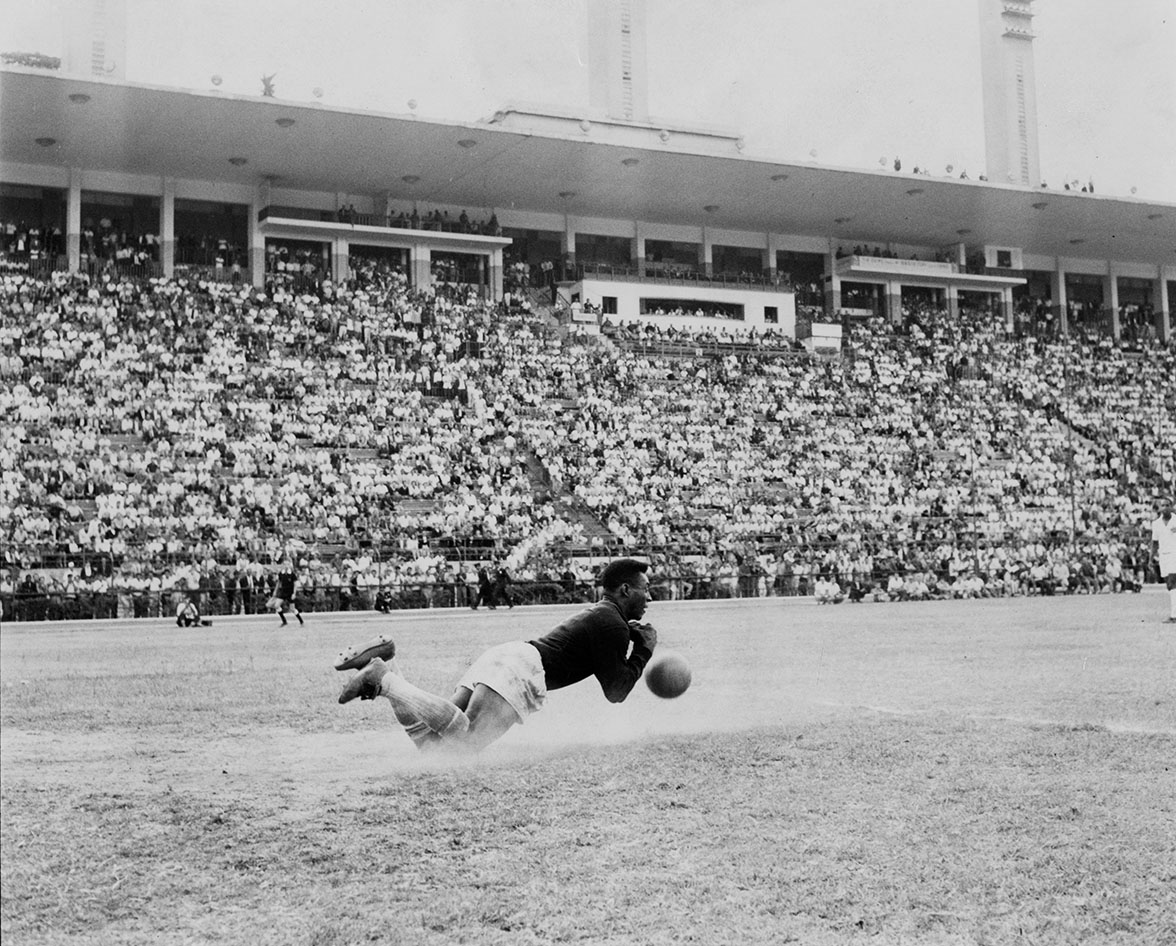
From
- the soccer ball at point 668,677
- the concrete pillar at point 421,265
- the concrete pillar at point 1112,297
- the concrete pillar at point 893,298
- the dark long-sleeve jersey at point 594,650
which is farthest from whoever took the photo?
the concrete pillar at point 1112,297

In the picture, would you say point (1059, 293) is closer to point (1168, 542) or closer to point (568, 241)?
point (568, 241)

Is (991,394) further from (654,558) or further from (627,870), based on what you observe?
(627,870)

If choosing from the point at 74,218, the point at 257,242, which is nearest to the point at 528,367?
the point at 257,242

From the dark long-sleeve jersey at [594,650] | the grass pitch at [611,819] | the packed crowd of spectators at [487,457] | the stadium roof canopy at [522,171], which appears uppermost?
the stadium roof canopy at [522,171]

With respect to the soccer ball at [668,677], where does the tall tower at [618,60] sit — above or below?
above

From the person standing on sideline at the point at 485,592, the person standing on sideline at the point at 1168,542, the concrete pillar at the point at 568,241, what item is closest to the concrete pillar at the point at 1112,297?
the concrete pillar at the point at 568,241

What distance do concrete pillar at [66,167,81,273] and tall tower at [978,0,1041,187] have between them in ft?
103

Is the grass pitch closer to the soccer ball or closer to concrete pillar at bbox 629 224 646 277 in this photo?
the soccer ball

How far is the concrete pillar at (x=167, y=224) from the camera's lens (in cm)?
3803

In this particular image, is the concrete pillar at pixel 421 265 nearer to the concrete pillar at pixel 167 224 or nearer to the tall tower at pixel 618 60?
the tall tower at pixel 618 60

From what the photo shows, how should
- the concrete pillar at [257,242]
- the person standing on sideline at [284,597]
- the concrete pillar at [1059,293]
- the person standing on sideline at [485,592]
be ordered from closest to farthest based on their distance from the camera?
the person standing on sideline at [284,597]
the person standing on sideline at [485,592]
the concrete pillar at [257,242]
the concrete pillar at [1059,293]

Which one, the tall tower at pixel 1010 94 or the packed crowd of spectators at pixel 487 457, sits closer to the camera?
the packed crowd of spectators at pixel 487 457

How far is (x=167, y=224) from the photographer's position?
125ft

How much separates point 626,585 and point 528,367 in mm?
29362
